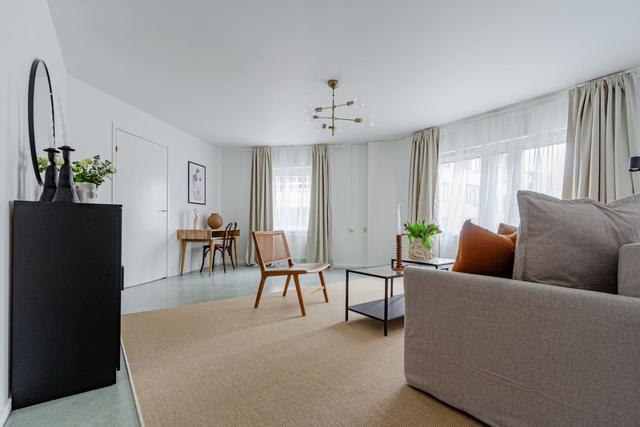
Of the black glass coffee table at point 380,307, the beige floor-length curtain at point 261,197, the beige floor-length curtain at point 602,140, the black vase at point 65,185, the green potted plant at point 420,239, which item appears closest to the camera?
the black vase at point 65,185

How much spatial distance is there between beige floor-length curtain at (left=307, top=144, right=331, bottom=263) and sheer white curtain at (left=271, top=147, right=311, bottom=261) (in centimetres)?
14

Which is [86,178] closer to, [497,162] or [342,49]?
[342,49]

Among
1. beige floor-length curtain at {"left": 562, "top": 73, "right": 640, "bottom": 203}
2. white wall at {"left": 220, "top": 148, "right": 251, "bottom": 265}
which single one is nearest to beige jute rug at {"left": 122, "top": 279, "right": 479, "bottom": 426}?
beige floor-length curtain at {"left": 562, "top": 73, "right": 640, "bottom": 203}

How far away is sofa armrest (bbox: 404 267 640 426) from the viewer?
946mm

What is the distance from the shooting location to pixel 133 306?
3143 millimetres

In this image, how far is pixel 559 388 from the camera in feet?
3.44

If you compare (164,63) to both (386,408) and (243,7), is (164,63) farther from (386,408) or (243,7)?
(386,408)

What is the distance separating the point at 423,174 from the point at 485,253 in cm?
397

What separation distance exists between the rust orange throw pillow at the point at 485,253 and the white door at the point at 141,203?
3.95 metres

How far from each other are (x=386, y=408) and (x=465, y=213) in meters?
3.81

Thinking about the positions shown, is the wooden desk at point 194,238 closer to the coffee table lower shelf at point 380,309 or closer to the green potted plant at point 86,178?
the green potted plant at point 86,178

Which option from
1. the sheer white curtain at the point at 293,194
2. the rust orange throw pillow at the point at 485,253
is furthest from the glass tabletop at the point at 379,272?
the sheer white curtain at the point at 293,194

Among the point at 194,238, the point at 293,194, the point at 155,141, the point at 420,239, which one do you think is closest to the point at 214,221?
the point at 194,238

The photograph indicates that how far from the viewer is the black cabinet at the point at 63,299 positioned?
1.41 metres
